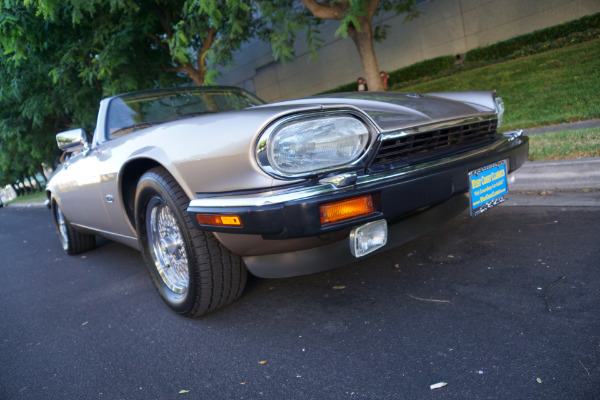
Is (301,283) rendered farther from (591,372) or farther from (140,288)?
(591,372)

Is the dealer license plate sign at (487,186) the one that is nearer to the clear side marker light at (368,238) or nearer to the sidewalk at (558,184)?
the clear side marker light at (368,238)

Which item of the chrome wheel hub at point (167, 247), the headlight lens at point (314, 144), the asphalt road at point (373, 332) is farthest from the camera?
the chrome wheel hub at point (167, 247)

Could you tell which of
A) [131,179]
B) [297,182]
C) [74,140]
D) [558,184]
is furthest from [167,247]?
[558,184]

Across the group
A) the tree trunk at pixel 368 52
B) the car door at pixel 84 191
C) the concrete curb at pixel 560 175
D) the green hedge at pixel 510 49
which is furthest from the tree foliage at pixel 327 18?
the car door at pixel 84 191

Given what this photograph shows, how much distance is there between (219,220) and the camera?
1.89 metres

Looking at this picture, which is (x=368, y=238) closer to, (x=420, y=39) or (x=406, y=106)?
(x=406, y=106)

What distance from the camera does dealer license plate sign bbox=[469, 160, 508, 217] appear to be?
222cm

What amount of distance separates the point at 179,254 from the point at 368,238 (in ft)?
3.86

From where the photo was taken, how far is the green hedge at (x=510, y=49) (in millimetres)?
10398

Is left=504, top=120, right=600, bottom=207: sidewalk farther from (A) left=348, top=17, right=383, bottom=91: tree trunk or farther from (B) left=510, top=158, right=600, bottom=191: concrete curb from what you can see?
(A) left=348, top=17, right=383, bottom=91: tree trunk

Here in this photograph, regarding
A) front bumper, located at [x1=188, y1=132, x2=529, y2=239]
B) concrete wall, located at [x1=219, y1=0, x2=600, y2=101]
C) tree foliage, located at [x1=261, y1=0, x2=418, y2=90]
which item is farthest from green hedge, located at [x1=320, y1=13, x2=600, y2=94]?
front bumper, located at [x1=188, y1=132, x2=529, y2=239]

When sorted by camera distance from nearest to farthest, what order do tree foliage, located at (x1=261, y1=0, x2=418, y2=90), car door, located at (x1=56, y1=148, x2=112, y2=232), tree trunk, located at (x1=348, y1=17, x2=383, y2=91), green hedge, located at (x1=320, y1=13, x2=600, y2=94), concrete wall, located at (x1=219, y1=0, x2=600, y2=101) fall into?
car door, located at (x1=56, y1=148, x2=112, y2=232), tree foliage, located at (x1=261, y1=0, x2=418, y2=90), tree trunk, located at (x1=348, y1=17, x2=383, y2=91), green hedge, located at (x1=320, y1=13, x2=600, y2=94), concrete wall, located at (x1=219, y1=0, x2=600, y2=101)

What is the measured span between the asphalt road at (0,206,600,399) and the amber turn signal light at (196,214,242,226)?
0.63 m

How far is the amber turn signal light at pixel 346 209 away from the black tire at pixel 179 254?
0.69 meters
